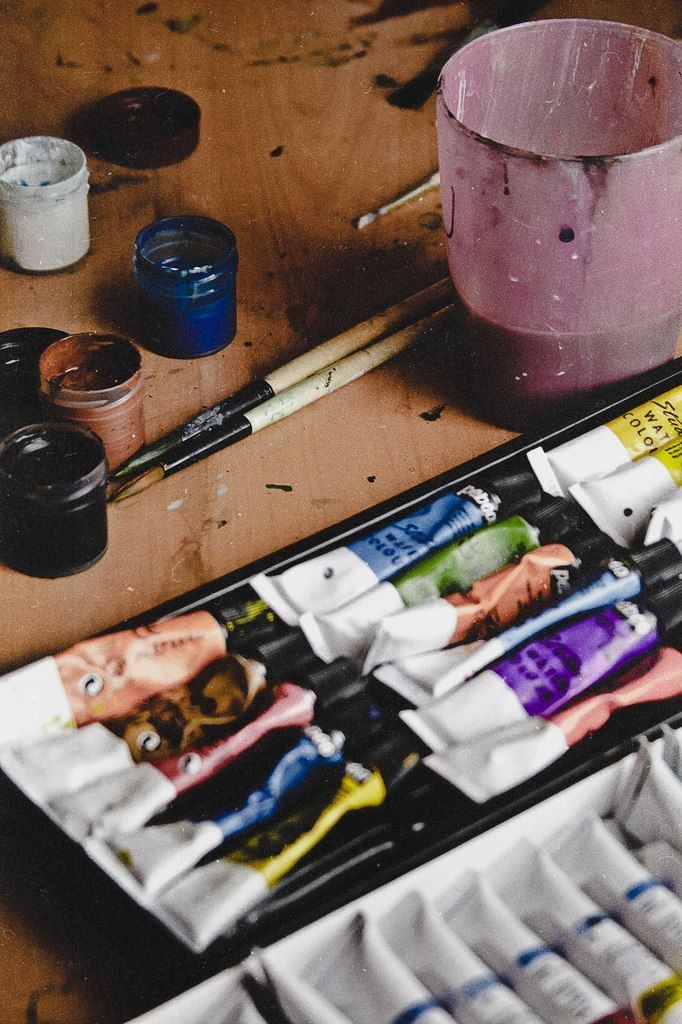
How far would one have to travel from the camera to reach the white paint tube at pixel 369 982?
0.45 meters

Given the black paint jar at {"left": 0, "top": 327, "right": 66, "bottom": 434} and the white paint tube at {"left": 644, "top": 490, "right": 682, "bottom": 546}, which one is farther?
the black paint jar at {"left": 0, "top": 327, "right": 66, "bottom": 434}

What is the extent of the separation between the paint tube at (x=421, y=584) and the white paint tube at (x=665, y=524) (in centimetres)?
6

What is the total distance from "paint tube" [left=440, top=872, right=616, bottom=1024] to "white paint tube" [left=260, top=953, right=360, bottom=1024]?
0.07m

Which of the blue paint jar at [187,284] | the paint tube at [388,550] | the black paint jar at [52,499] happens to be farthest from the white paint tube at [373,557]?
the blue paint jar at [187,284]

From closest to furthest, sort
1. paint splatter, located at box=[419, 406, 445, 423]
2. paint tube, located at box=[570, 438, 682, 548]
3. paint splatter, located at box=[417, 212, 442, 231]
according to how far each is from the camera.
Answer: paint tube, located at box=[570, 438, 682, 548] → paint splatter, located at box=[419, 406, 445, 423] → paint splatter, located at box=[417, 212, 442, 231]

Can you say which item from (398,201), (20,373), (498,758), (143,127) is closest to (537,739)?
(498,758)

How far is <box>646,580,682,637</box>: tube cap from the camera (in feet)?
1.91

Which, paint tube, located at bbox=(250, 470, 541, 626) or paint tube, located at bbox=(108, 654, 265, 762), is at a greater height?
paint tube, located at bbox=(250, 470, 541, 626)

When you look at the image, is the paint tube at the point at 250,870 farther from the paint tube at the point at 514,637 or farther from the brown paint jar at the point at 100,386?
the brown paint jar at the point at 100,386

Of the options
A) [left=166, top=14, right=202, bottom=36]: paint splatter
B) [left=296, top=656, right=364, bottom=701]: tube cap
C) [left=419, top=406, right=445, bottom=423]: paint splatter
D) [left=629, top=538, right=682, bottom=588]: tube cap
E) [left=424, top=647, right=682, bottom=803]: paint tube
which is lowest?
[left=419, top=406, right=445, bottom=423]: paint splatter

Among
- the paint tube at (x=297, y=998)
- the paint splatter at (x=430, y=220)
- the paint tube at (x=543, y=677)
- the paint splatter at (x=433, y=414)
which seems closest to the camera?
the paint tube at (x=297, y=998)

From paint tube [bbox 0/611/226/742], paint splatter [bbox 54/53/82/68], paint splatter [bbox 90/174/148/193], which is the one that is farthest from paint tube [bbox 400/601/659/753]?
paint splatter [bbox 54/53/82/68]

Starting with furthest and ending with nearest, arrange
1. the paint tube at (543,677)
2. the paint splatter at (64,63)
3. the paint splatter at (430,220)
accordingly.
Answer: the paint splatter at (64,63) < the paint splatter at (430,220) < the paint tube at (543,677)

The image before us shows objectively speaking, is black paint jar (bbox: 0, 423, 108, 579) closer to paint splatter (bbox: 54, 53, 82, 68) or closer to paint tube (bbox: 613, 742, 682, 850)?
paint tube (bbox: 613, 742, 682, 850)
